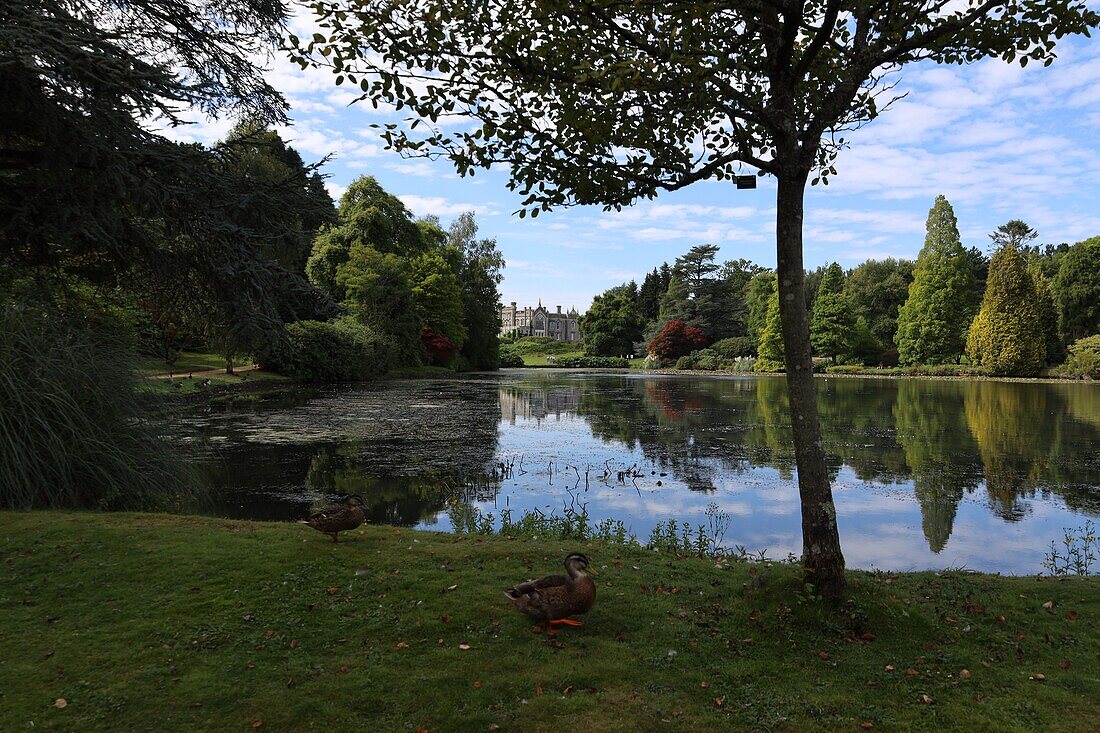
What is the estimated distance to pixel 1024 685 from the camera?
3.49m

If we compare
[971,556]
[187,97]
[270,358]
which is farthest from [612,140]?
[270,358]

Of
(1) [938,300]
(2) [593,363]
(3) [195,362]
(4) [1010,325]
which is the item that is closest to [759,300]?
(1) [938,300]

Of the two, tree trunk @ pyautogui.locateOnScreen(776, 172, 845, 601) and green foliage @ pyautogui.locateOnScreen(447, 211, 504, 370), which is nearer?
tree trunk @ pyautogui.locateOnScreen(776, 172, 845, 601)

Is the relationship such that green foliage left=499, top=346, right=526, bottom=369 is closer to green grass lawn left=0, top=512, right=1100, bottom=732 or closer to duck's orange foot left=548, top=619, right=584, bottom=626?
green grass lawn left=0, top=512, right=1100, bottom=732

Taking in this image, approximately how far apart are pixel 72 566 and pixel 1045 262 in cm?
7626

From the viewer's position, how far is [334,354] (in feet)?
121

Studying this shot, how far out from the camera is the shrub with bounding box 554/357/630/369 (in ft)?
269

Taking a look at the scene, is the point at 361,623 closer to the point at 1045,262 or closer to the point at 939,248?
the point at 939,248

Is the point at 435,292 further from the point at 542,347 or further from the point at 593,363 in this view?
the point at 542,347

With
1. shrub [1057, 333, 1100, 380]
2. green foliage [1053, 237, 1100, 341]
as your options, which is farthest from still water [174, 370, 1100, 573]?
green foliage [1053, 237, 1100, 341]

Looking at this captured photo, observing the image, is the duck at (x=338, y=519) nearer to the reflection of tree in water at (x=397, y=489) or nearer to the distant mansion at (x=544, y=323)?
the reflection of tree in water at (x=397, y=489)

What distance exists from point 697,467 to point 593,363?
7332 centimetres

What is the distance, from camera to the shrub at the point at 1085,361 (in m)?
39.7

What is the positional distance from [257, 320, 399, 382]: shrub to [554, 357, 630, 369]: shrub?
4427 cm
